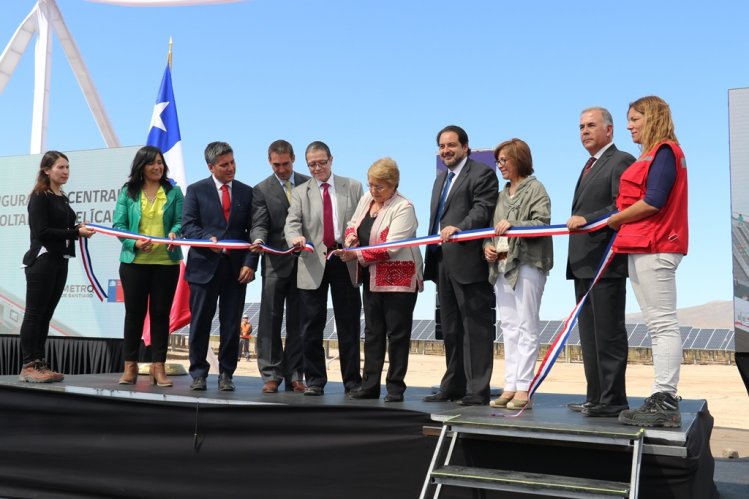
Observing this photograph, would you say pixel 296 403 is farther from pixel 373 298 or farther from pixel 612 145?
pixel 612 145

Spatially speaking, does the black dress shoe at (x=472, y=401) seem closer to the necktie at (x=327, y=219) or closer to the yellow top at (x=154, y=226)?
the necktie at (x=327, y=219)

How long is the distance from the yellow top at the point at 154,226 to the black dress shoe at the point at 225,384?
89 centimetres

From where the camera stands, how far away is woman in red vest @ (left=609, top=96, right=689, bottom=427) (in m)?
3.77

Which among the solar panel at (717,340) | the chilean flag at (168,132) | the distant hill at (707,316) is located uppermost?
the chilean flag at (168,132)

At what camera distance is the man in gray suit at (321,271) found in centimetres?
528

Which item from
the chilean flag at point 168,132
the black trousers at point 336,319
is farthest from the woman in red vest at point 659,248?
the chilean flag at point 168,132

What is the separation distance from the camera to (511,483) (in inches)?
141

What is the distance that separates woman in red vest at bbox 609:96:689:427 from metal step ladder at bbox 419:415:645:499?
24 cm

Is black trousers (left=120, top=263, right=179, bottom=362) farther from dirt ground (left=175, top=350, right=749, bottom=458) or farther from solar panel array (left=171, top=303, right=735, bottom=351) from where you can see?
solar panel array (left=171, top=303, right=735, bottom=351)

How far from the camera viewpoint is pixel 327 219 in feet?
17.7

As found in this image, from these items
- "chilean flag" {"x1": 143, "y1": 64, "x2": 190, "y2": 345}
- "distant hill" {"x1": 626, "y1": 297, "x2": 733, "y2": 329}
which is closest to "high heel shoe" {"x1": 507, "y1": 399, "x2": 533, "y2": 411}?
"chilean flag" {"x1": 143, "y1": 64, "x2": 190, "y2": 345}

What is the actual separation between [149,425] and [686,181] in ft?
11.7

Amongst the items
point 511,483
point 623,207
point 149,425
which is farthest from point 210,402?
point 623,207

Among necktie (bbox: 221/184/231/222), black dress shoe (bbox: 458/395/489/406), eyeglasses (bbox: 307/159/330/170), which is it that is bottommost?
black dress shoe (bbox: 458/395/489/406)
